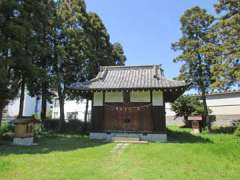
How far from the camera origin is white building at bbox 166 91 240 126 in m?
23.3

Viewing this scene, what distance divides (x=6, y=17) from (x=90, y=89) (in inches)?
232

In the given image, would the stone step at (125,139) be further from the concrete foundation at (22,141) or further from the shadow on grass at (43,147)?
the concrete foundation at (22,141)

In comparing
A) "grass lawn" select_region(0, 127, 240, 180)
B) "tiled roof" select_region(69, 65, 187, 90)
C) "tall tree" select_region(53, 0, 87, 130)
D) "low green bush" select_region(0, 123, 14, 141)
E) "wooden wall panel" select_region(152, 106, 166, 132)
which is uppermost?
"tall tree" select_region(53, 0, 87, 130)

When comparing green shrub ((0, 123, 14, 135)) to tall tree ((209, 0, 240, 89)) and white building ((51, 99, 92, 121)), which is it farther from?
white building ((51, 99, 92, 121))

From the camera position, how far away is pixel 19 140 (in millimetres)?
10883

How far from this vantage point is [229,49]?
46.8 feet

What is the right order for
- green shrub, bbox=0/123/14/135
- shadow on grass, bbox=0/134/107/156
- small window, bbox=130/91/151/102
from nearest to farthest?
shadow on grass, bbox=0/134/107/156 → small window, bbox=130/91/151/102 → green shrub, bbox=0/123/14/135

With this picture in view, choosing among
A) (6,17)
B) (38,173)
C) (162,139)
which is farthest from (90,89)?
(38,173)

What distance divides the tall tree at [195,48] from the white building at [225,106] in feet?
16.4

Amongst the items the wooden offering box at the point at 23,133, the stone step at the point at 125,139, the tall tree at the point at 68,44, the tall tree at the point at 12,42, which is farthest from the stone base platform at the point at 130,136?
the tall tree at the point at 68,44

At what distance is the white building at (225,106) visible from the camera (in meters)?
23.3

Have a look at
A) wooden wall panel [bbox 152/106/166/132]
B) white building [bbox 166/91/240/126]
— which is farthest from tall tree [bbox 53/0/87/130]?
white building [bbox 166/91/240/126]

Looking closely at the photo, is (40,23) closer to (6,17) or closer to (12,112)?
(6,17)

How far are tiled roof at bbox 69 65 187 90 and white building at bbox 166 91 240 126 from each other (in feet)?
43.5
